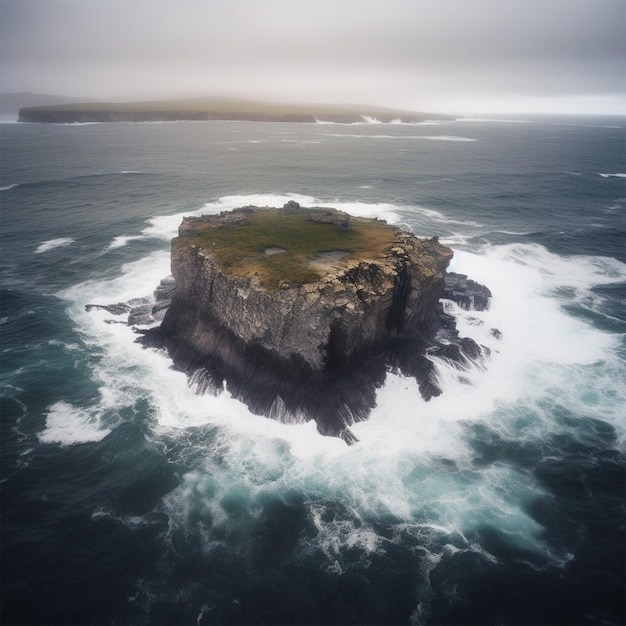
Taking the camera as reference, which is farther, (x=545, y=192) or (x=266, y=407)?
(x=545, y=192)

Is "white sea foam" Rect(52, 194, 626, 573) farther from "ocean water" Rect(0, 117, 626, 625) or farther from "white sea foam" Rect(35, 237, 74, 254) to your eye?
"white sea foam" Rect(35, 237, 74, 254)

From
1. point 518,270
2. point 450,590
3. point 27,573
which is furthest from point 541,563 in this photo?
point 518,270

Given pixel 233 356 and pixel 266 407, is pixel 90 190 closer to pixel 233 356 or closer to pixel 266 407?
pixel 233 356

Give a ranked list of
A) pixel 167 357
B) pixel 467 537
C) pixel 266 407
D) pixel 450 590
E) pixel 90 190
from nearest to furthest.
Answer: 1. pixel 450 590
2. pixel 467 537
3. pixel 266 407
4. pixel 167 357
5. pixel 90 190

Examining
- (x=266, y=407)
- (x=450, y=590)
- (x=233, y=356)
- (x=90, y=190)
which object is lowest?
(x=450, y=590)

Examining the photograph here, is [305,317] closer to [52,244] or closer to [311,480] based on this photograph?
[311,480]

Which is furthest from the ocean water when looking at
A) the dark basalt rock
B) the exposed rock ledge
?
the exposed rock ledge

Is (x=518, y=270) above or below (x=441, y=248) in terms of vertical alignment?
below
